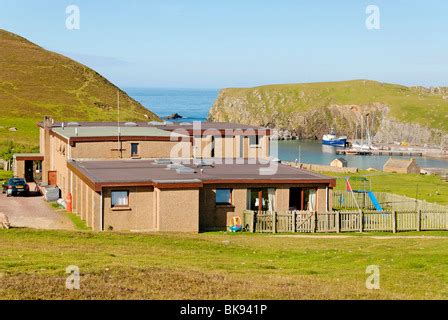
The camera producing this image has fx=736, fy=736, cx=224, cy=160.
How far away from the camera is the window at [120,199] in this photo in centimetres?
3638

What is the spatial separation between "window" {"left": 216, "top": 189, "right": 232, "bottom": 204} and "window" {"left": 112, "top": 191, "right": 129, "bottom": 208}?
15.6 ft

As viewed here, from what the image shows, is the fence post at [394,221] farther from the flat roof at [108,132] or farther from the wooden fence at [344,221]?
the flat roof at [108,132]

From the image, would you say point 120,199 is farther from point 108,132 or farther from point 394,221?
point 108,132

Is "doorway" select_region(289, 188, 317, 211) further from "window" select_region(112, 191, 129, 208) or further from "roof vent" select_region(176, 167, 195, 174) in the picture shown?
"window" select_region(112, 191, 129, 208)

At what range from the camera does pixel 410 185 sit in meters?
64.2

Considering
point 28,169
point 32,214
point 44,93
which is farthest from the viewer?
point 44,93

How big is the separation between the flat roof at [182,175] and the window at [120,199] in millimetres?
604

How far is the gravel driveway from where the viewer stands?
37.9 metres

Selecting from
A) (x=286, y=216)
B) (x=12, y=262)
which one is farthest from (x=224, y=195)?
(x=12, y=262)

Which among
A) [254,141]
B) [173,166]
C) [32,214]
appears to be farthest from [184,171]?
[254,141]

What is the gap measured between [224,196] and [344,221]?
20.7ft

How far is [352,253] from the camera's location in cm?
2819

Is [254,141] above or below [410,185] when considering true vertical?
above
